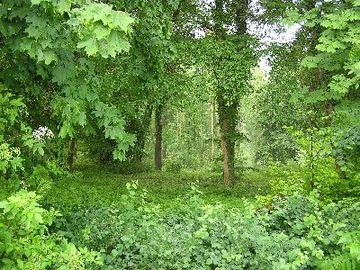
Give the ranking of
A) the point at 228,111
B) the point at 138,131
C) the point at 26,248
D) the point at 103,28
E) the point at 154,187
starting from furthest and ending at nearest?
the point at 138,131
the point at 154,187
the point at 228,111
the point at 26,248
the point at 103,28

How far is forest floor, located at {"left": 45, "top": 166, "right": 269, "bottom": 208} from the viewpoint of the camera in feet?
45.1

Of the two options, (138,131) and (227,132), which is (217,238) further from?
(138,131)

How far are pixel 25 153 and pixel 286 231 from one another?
12.9 ft

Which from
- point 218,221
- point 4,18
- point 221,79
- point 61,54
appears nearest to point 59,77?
point 61,54

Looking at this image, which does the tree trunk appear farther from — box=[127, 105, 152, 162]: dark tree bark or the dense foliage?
box=[127, 105, 152, 162]: dark tree bark

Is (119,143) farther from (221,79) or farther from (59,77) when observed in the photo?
(221,79)

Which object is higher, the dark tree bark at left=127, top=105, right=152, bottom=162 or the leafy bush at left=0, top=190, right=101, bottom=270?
the dark tree bark at left=127, top=105, right=152, bottom=162

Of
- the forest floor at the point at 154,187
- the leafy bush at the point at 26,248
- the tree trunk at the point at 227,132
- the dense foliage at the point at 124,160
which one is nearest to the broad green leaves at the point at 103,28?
the dense foliage at the point at 124,160

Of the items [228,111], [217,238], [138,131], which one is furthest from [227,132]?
[217,238]

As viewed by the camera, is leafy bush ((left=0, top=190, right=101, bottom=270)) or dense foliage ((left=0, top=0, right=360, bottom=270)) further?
dense foliage ((left=0, top=0, right=360, bottom=270))

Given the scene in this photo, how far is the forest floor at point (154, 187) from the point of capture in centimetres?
1374

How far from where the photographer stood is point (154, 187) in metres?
17.4

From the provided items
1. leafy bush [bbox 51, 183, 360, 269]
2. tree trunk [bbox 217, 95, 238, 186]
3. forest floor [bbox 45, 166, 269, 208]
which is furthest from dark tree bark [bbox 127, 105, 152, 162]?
leafy bush [bbox 51, 183, 360, 269]

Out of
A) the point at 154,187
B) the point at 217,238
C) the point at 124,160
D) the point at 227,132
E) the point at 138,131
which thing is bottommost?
the point at 154,187
